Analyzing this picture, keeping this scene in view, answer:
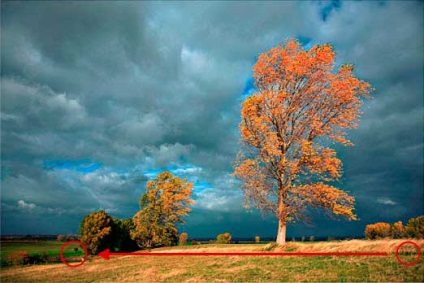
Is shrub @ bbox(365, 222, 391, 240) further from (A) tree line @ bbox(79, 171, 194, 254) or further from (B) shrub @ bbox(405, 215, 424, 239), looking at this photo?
(A) tree line @ bbox(79, 171, 194, 254)

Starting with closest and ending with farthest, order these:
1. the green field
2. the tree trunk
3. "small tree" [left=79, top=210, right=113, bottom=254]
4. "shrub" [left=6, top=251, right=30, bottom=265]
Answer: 1. the tree trunk
2. "shrub" [left=6, top=251, right=30, bottom=265]
3. "small tree" [left=79, top=210, right=113, bottom=254]
4. the green field

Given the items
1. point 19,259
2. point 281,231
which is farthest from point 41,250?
point 281,231

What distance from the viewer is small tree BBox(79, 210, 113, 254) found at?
2210 inches

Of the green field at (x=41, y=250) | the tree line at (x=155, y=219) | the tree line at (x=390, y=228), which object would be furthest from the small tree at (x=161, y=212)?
the tree line at (x=390, y=228)

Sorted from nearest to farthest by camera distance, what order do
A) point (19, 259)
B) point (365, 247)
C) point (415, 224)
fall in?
point (365, 247), point (19, 259), point (415, 224)

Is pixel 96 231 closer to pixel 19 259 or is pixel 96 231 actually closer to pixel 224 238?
pixel 19 259

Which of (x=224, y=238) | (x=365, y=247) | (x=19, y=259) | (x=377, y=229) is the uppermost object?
(x=377, y=229)

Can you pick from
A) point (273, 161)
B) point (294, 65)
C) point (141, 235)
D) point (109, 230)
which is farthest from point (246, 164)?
point (141, 235)

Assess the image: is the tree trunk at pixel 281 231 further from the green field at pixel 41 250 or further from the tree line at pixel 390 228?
the green field at pixel 41 250

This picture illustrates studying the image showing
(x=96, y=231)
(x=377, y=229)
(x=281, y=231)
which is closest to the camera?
(x=281, y=231)

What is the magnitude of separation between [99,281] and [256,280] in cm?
1131

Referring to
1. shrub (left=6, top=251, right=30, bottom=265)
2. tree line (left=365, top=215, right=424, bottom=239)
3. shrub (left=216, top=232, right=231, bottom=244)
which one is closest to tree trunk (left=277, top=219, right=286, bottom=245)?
tree line (left=365, top=215, right=424, bottom=239)

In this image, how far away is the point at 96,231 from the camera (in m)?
56.9

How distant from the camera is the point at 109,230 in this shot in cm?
5809
